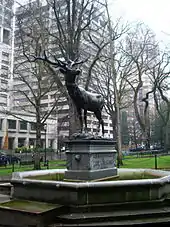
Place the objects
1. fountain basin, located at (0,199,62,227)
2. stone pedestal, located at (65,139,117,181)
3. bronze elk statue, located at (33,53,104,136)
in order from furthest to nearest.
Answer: bronze elk statue, located at (33,53,104,136) < stone pedestal, located at (65,139,117,181) < fountain basin, located at (0,199,62,227)

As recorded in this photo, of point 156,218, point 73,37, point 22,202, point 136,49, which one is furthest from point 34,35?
point 156,218

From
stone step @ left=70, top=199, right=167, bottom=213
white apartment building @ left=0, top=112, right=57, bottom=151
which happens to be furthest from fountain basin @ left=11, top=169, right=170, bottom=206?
white apartment building @ left=0, top=112, right=57, bottom=151

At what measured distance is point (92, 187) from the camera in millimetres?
6840

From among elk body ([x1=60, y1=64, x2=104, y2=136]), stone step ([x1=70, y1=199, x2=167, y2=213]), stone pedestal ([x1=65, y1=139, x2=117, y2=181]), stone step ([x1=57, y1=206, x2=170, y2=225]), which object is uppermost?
elk body ([x1=60, y1=64, x2=104, y2=136])

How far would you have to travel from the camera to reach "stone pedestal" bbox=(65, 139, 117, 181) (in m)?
8.80

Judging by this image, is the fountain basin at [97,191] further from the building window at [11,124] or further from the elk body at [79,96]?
the building window at [11,124]

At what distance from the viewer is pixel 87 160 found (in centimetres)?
883

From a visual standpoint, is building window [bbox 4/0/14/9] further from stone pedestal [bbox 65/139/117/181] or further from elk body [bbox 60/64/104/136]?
stone pedestal [bbox 65/139/117/181]

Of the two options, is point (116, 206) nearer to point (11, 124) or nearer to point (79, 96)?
point (79, 96)

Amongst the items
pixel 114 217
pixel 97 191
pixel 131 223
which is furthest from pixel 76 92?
pixel 131 223

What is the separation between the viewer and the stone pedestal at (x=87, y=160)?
8.80 m

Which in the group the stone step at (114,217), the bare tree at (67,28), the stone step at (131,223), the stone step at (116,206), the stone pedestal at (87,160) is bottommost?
the stone step at (131,223)

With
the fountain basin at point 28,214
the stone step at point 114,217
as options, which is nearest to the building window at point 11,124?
the fountain basin at point 28,214

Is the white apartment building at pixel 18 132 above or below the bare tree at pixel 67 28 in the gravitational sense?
below
